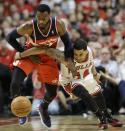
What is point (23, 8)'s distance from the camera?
15688 millimetres

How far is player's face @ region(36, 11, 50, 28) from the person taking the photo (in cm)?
827

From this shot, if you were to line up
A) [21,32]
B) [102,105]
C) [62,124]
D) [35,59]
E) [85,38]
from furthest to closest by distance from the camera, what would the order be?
[85,38] < [62,124] < [102,105] < [35,59] < [21,32]

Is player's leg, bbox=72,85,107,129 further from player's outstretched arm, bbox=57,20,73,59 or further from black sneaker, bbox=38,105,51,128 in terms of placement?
black sneaker, bbox=38,105,51,128

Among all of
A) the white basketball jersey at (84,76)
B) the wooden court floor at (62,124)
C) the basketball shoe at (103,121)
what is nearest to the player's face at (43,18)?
the white basketball jersey at (84,76)

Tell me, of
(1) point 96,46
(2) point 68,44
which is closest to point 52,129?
(2) point 68,44

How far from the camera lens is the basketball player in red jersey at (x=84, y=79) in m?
8.60

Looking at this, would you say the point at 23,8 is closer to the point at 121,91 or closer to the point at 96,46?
the point at 96,46

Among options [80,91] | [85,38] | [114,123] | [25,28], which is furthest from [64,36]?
[85,38]

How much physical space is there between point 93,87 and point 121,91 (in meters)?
2.37

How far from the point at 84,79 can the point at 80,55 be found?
55 centimetres

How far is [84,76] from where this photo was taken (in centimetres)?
905

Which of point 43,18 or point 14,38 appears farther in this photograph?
point 14,38

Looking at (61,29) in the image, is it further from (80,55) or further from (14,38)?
(14,38)

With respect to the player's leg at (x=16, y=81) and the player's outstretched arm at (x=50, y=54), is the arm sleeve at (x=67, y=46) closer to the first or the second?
the player's outstretched arm at (x=50, y=54)
